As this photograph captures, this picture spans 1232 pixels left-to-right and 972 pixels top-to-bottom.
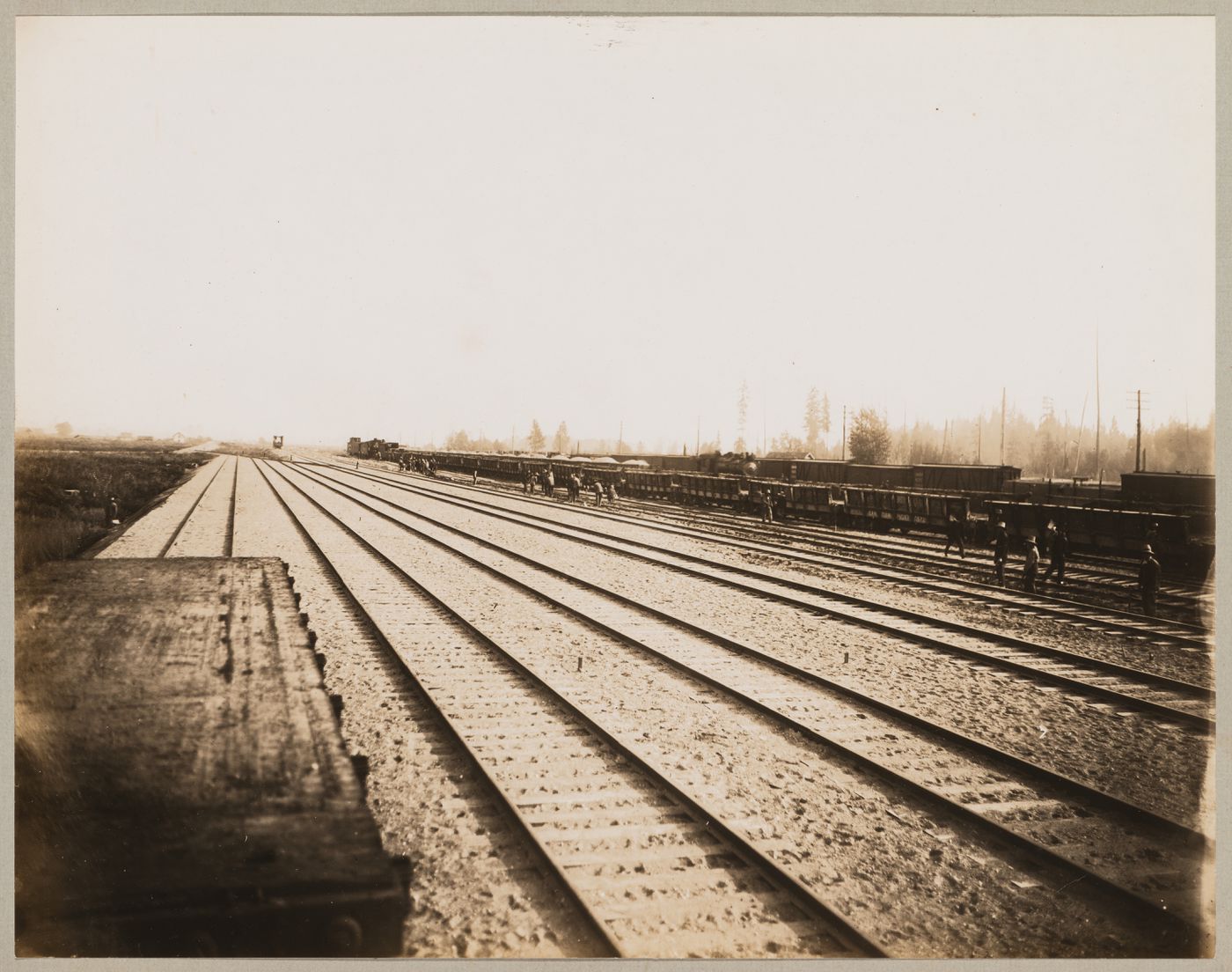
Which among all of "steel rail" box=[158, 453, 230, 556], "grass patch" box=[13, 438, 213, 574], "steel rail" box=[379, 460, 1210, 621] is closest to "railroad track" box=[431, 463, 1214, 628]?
"steel rail" box=[379, 460, 1210, 621]

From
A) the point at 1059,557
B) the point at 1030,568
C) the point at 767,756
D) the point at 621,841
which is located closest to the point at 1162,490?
the point at 1059,557

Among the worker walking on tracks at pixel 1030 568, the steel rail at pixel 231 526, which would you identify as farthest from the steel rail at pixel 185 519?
the worker walking on tracks at pixel 1030 568

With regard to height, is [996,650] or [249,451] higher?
[249,451]

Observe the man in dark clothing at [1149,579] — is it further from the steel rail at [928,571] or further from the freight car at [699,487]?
the freight car at [699,487]

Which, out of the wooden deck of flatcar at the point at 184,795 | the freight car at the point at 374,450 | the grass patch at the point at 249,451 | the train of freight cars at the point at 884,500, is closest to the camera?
the wooden deck of flatcar at the point at 184,795

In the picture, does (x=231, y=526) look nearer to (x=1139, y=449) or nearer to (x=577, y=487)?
(x=1139, y=449)

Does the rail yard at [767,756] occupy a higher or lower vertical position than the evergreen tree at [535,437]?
lower
